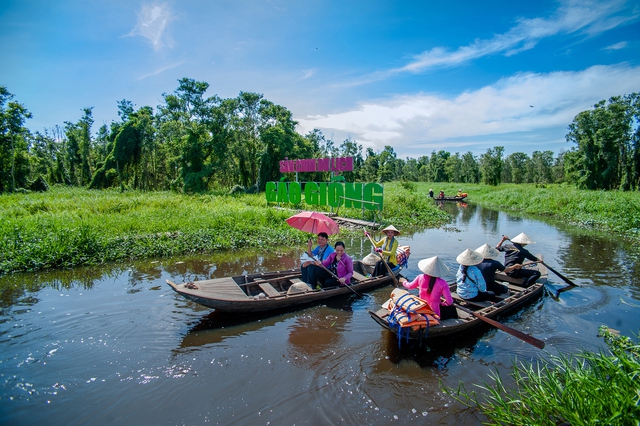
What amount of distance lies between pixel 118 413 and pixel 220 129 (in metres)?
28.8

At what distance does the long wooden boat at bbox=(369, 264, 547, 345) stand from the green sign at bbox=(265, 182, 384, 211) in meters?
9.56

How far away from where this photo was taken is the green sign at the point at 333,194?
17.8 metres

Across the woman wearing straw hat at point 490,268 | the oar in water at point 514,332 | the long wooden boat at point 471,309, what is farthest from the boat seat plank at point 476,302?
the oar in water at point 514,332

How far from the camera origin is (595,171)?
33938 mm

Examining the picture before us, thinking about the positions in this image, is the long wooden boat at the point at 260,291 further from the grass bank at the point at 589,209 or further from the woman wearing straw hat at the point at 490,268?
the grass bank at the point at 589,209

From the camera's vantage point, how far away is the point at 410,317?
526 centimetres

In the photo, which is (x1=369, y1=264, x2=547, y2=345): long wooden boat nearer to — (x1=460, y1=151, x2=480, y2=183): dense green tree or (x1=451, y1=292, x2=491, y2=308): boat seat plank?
Answer: (x1=451, y1=292, x2=491, y2=308): boat seat plank

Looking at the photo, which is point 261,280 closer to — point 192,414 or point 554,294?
point 192,414

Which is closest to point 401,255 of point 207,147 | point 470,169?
point 207,147

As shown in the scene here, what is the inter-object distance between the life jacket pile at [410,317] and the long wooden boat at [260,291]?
2416 mm

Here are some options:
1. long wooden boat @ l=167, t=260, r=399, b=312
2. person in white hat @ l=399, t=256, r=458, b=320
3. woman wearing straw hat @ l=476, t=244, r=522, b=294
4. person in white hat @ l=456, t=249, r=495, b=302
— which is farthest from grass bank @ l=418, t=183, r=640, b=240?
long wooden boat @ l=167, t=260, r=399, b=312

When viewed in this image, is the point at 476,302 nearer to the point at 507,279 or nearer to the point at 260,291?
the point at 507,279

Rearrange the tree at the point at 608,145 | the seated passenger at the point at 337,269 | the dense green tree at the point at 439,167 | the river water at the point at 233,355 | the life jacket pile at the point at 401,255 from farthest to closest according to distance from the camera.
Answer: the dense green tree at the point at 439,167 < the tree at the point at 608,145 < the life jacket pile at the point at 401,255 < the seated passenger at the point at 337,269 < the river water at the point at 233,355

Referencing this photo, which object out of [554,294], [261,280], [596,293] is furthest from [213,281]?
[596,293]
